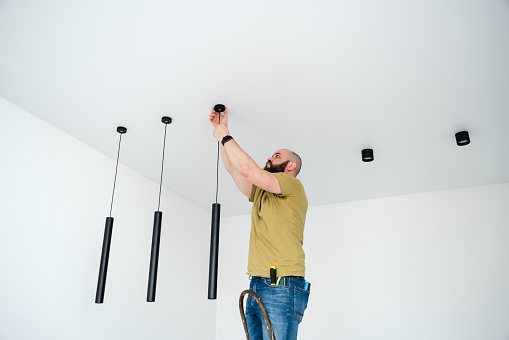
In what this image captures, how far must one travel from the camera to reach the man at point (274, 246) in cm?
179

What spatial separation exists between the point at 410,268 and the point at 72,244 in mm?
3248

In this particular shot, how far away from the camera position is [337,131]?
10.1ft

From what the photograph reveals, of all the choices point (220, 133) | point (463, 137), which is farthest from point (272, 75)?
point (463, 137)

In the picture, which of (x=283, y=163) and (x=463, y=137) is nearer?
(x=283, y=163)

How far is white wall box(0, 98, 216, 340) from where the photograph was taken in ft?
8.34

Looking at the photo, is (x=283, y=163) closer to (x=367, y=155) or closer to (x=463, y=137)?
(x=367, y=155)

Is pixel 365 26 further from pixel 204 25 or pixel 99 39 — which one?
pixel 99 39

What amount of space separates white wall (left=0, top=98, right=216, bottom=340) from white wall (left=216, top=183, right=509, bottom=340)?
4.42 ft

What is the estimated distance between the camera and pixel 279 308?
69.2 inches

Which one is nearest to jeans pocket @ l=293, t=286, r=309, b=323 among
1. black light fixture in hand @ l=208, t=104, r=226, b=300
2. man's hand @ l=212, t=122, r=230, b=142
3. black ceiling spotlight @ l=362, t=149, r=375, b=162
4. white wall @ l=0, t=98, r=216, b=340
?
black light fixture in hand @ l=208, t=104, r=226, b=300

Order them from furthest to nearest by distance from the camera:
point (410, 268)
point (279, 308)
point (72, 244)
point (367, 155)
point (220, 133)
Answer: point (410, 268), point (367, 155), point (72, 244), point (220, 133), point (279, 308)

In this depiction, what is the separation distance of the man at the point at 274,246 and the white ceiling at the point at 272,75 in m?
0.49

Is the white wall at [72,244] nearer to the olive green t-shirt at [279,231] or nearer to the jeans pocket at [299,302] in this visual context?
the olive green t-shirt at [279,231]

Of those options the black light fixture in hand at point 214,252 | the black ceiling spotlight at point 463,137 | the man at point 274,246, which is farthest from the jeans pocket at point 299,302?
the black ceiling spotlight at point 463,137
